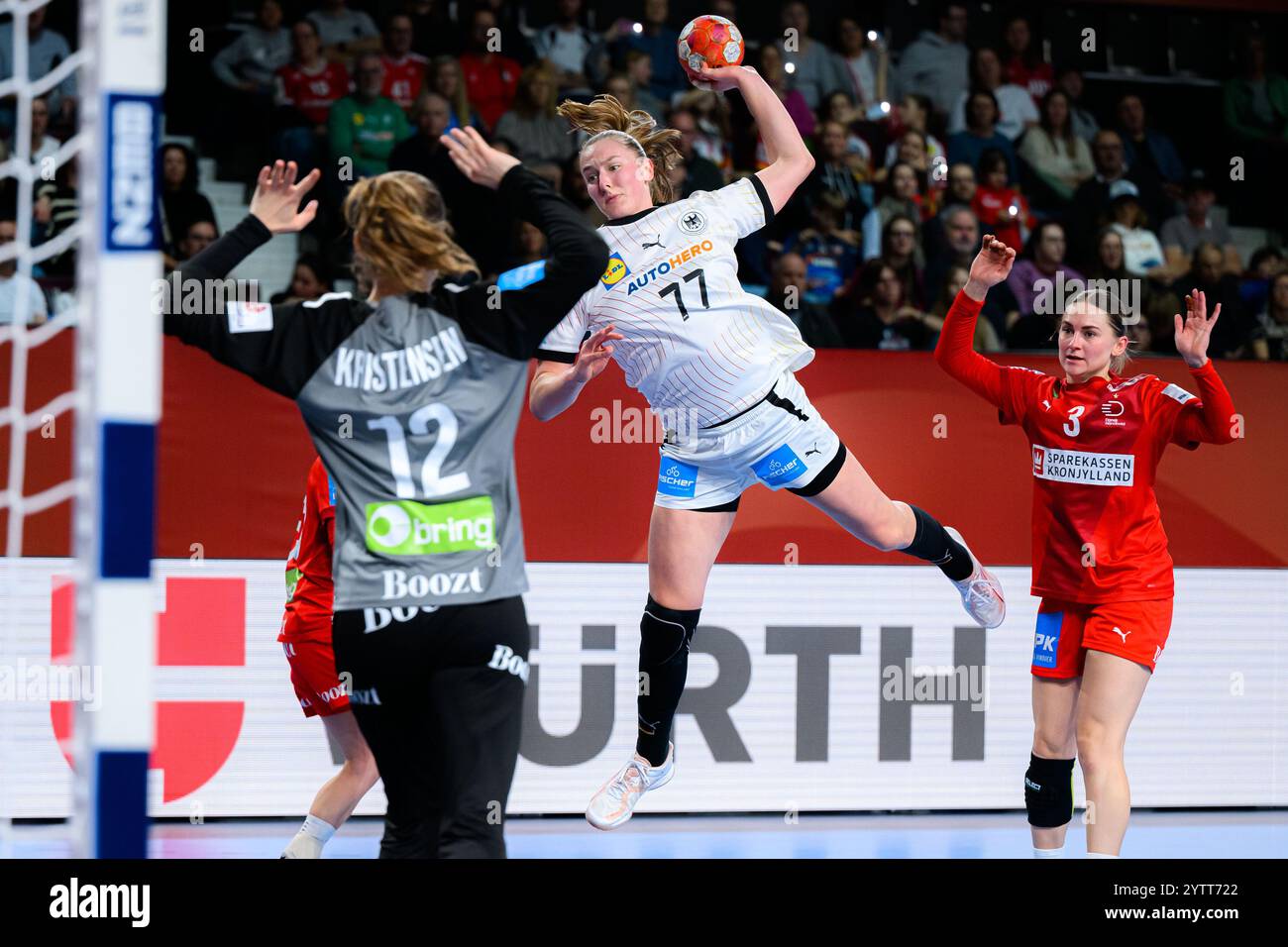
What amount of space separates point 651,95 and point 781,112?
4.84 metres

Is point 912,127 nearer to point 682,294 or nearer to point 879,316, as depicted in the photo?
point 879,316

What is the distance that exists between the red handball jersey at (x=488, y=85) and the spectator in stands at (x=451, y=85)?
0.35 metres

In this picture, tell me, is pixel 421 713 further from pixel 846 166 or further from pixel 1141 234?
pixel 1141 234

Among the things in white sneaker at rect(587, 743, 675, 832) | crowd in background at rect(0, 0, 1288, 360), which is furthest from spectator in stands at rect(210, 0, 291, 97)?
white sneaker at rect(587, 743, 675, 832)

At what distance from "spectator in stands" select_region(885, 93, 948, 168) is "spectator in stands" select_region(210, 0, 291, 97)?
4.12 m

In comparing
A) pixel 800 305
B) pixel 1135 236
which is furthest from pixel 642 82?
pixel 1135 236

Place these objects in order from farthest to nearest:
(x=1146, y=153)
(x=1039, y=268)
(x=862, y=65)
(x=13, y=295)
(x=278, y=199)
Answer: (x=1146, y=153) < (x=862, y=65) < (x=1039, y=268) < (x=13, y=295) < (x=278, y=199)

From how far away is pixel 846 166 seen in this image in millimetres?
9562

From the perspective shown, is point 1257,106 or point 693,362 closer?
point 693,362

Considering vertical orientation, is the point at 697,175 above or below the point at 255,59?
below

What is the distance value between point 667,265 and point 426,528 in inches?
79.1

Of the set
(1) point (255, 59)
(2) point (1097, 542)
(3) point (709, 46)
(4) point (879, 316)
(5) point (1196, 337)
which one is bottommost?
(2) point (1097, 542)

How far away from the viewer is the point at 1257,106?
1138cm

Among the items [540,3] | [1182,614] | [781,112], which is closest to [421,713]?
[781,112]
